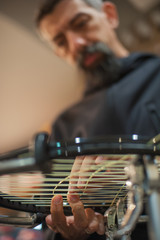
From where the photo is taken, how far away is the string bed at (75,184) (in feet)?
0.68

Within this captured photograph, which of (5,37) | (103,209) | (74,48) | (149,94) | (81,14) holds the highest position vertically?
(5,37)

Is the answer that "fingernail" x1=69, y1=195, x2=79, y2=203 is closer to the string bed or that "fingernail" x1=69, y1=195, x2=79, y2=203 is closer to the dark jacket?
the string bed

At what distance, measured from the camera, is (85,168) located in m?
0.21

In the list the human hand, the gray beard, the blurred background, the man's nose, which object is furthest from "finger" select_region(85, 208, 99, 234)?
the blurred background

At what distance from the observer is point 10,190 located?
245 mm

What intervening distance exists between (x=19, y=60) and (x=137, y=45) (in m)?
0.77

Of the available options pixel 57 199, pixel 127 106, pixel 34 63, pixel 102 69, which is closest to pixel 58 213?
pixel 57 199

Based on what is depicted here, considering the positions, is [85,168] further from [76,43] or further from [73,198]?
[76,43]

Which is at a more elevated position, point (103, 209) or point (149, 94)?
point (149, 94)

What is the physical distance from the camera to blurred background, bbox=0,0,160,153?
1.35 metres

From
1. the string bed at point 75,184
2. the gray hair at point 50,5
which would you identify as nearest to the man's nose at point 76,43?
the gray hair at point 50,5

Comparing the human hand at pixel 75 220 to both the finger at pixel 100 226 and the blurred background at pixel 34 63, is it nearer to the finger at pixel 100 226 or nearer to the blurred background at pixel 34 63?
the finger at pixel 100 226

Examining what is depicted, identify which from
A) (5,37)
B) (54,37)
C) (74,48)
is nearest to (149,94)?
(74,48)

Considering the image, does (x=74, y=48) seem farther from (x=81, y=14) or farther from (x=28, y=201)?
(x=28, y=201)
